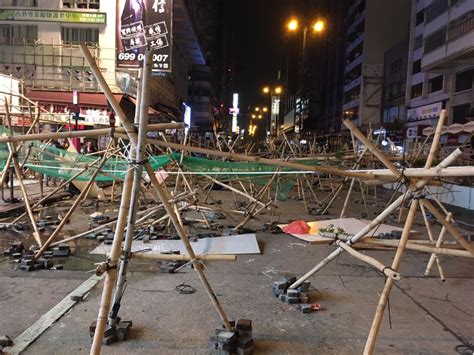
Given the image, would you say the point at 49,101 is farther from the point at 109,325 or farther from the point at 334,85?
the point at 334,85

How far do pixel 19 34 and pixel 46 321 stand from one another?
2610cm

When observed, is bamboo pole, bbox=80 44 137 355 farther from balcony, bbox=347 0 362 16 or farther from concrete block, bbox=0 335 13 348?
balcony, bbox=347 0 362 16

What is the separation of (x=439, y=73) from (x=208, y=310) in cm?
3930

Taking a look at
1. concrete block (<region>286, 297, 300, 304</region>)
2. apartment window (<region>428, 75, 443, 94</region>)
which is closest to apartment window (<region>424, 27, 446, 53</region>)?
apartment window (<region>428, 75, 443, 94</region>)

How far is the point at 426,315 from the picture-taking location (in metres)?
4.77

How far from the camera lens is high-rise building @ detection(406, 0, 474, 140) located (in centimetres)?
3183

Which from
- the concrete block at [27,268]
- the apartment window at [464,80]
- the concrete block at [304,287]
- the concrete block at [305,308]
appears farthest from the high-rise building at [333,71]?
the concrete block at [305,308]

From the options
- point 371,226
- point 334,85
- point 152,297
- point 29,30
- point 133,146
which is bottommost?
point 152,297

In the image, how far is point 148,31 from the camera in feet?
57.1

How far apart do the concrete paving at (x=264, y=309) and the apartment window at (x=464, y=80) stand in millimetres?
31788

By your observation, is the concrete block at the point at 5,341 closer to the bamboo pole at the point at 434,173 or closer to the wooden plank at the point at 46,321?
the wooden plank at the point at 46,321

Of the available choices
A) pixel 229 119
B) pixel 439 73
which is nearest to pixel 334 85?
pixel 439 73

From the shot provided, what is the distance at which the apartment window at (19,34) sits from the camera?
25.7m

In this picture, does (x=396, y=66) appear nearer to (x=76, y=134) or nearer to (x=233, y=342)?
(x=233, y=342)
